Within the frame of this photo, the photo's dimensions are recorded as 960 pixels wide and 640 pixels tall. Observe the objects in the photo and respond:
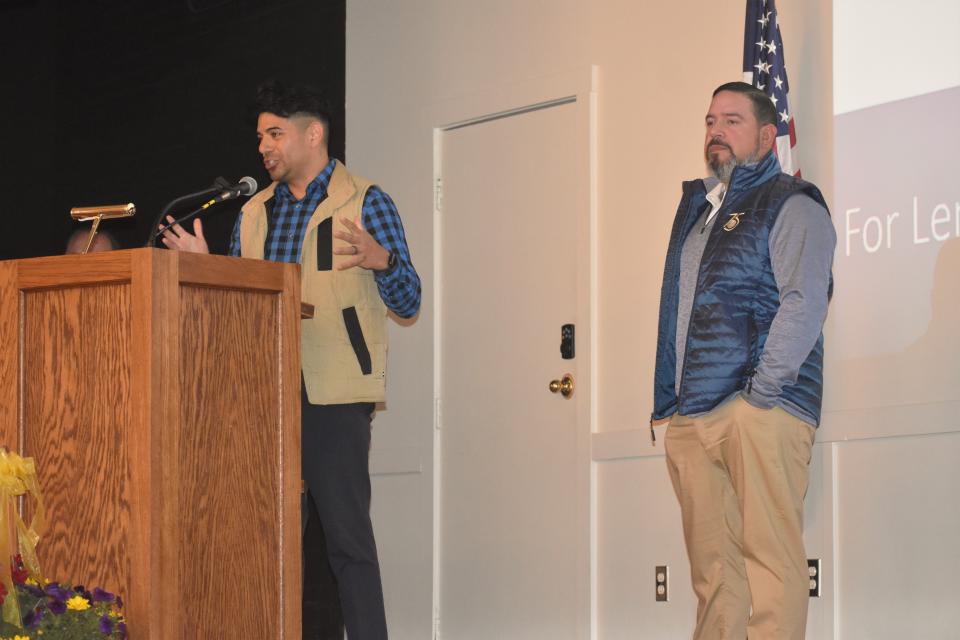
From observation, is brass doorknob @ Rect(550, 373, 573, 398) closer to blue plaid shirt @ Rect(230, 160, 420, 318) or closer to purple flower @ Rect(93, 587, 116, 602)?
blue plaid shirt @ Rect(230, 160, 420, 318)

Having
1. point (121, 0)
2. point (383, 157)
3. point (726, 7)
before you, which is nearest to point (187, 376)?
point (726, 7)

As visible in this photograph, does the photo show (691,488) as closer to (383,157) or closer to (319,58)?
(383,157)

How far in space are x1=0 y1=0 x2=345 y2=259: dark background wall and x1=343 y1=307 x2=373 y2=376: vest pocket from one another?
220 centimetres

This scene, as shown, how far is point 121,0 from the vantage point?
6.84m

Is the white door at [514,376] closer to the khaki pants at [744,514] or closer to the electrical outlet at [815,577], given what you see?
the electrical outlet at [815,577]

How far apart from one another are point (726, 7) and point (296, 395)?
233 cm

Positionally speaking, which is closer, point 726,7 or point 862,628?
point 862,628

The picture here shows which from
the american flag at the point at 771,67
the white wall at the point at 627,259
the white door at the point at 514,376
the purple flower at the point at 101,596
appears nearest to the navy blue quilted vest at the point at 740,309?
the american flag at the point at 771,67

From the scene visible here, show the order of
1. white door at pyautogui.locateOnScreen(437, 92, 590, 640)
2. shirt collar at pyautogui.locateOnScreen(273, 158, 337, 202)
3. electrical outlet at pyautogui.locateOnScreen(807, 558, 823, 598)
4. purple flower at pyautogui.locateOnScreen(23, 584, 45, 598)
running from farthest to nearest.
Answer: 1. white door at pyautogui.locateOnScreen(437, 92, 590, 640)
2. shirt collar at pyautogui.locateOnScreen(273, 158, 337, 202)
3. electrical outlet at pyautogui.locateOnScreen(807, 558, 823, 598)
4. purple flower at pyautogui.locateOnScreen(23, 584, 45, 598)

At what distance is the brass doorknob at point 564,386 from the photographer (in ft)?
16.5

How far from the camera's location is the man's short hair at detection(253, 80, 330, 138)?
4.27 m

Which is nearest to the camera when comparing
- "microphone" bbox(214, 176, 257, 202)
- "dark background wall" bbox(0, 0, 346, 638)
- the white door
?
"microphone" bbox(214, 176, 257, 202)

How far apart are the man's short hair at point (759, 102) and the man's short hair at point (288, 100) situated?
129cm

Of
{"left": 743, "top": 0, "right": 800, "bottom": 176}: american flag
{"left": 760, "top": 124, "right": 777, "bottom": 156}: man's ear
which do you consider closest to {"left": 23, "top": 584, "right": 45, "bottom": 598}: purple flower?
{"left": 760, "top": 124, "right": 777, "bottom": 156}: man's ear
